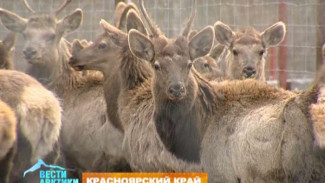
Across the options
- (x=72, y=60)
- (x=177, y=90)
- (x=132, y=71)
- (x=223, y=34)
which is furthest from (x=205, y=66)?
(x=177, y=90)

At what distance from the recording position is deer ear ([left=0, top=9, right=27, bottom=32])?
10.7 m

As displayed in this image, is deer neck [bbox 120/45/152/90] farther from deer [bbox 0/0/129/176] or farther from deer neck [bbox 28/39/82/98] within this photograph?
deer neck [bbox 28/39/82/98]

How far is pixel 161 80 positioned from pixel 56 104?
3.87 ft

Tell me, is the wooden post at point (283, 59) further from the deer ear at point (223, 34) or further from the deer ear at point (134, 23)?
the deer ear at point (134, 23)

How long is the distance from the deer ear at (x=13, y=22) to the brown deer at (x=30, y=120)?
11.3 ft

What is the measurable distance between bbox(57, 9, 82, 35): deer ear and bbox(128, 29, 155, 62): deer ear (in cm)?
267

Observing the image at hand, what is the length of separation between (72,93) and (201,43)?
2.52m

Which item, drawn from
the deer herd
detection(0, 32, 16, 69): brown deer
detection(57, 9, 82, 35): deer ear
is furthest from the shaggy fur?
detection(0, 32, 16, 69): brown deer

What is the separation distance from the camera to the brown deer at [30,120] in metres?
6.64

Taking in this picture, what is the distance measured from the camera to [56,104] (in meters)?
7.29

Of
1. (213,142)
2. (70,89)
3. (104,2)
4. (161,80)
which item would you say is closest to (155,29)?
(161,80)

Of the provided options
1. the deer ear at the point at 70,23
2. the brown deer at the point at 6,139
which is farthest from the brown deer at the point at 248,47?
the brown deer at the point at 6,139
